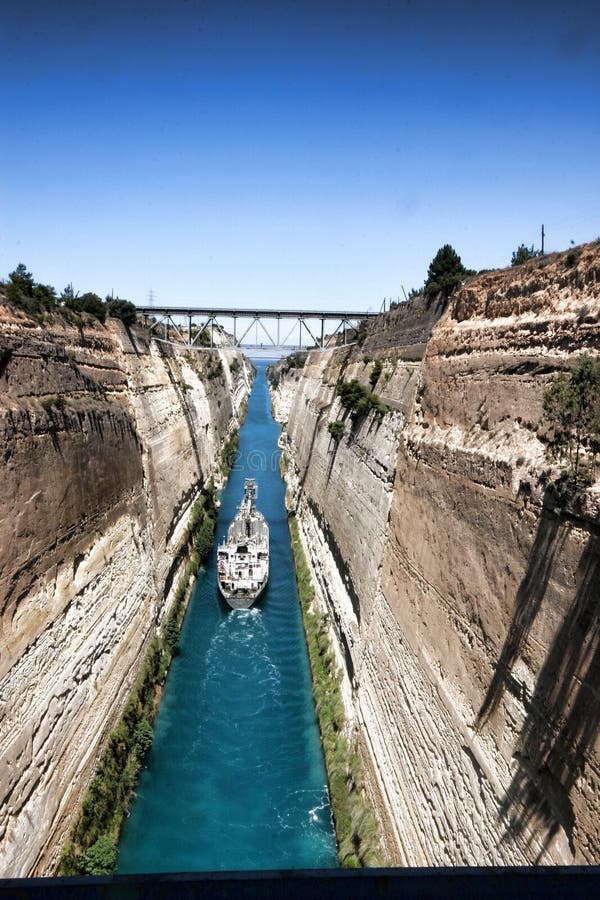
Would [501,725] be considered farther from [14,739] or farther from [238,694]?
[238,694]

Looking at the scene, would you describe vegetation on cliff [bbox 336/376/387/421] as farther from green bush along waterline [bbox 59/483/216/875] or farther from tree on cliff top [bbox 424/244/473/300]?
green bush along waterline [bbox 59/483/216/875]

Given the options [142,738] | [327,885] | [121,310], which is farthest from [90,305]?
[327,885]

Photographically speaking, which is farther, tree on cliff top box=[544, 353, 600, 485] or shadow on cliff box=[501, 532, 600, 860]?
tree on cliff top box=[544, 353, 600, 485]

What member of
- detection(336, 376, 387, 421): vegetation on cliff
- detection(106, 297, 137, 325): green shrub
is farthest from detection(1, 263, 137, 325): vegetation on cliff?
detection(336, 376, 387, 421): vegetation on cliff

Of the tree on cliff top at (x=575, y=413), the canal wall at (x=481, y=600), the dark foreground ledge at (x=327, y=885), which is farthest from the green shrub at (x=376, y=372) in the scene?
the dark foreground ledge at (x=327, y=885)

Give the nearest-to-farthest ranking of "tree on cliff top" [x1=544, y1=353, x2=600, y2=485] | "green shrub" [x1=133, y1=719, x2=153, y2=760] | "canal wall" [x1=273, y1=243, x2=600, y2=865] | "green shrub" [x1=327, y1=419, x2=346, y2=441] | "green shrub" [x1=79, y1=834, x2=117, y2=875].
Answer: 1. "canal wall" [x1=273, y1=243, x2=600, y2=865]
2. "tree on cliff top" [x1=544, y1=353, x2=600, y2=485]
3. "green shrub" [x1=79, y1=834, x2=117, y2=875]
4. "green shrub" [x1=133, y1=719, x2=153, y2=760]
5. "green shrub" [x1=327, y1=419, x2=346, y2=441]

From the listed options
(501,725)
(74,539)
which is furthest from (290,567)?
(501,725)
